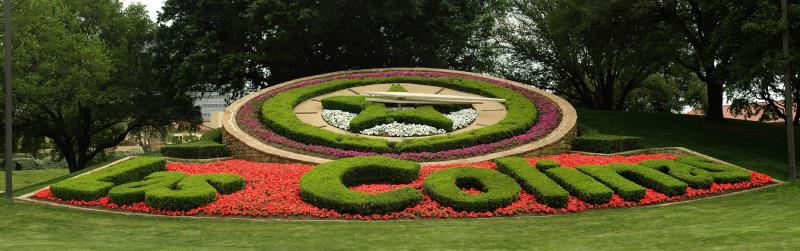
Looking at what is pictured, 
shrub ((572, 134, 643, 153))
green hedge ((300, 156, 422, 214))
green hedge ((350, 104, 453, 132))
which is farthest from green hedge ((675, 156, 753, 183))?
green hedge ((300, 156, 422, 214))

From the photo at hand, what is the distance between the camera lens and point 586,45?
2256 cm

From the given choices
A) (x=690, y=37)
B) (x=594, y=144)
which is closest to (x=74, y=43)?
(x=594, y=144)

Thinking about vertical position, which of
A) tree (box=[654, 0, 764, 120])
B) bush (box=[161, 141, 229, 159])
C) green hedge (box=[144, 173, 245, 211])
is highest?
tree (box=[654, 0, 764, 120])

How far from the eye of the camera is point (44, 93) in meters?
21.6

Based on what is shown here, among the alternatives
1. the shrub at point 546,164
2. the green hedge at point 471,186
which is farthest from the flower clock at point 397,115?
the green hedge at point 471,186

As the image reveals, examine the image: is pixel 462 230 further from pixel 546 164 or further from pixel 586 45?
pixel 586 45

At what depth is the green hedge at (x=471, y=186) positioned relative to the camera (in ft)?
32.9

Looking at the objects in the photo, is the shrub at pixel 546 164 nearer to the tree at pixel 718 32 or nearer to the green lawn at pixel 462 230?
the green lawn at pixel 462 230

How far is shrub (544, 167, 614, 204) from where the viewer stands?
10.4 metres

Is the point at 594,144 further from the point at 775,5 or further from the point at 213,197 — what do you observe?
the point at 213,197

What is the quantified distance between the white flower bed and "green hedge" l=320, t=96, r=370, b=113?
0.45 feet

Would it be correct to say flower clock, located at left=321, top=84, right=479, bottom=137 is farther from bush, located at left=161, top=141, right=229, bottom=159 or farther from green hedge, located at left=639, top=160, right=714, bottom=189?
green hedge, located at left=639, top=160, right=714, bottom=189

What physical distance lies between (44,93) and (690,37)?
64.9ft

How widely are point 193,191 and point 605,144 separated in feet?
27.7
